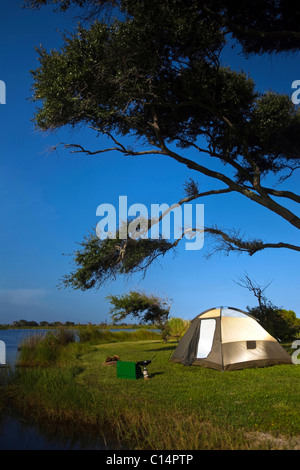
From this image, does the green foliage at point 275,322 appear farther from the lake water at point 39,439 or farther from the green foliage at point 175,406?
the lake water at point 39,439

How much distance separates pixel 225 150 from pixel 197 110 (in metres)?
1.93

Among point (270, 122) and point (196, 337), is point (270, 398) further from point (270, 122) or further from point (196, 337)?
point (270, 122)

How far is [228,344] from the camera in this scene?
12438mm

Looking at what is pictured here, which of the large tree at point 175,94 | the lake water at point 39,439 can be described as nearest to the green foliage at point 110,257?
the large tree at point 175,94

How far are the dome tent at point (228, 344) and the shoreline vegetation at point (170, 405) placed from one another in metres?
0.50

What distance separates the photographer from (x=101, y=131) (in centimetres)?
1311

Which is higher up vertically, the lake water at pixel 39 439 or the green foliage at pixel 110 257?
the green foliage at pixel 110 257

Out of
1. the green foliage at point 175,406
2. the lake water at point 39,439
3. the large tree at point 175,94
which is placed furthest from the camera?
the large tree at point 175,94

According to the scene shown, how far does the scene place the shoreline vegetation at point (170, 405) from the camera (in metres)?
5.73

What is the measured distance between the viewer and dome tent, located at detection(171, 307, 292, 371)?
12.3m

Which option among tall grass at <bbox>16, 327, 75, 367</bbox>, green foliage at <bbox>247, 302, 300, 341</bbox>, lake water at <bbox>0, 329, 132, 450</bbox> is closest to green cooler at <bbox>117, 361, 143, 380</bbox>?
lake water at <bbox>0, 329, 132, 450</bbox>

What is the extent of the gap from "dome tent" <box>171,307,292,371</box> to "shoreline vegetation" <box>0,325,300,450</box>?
50 centimetres

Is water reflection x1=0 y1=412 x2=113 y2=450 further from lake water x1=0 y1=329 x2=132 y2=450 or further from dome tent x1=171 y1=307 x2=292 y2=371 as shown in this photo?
dome tent x1=171 y1=307 x2=292 y2=371

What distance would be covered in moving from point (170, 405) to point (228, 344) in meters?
5.43
